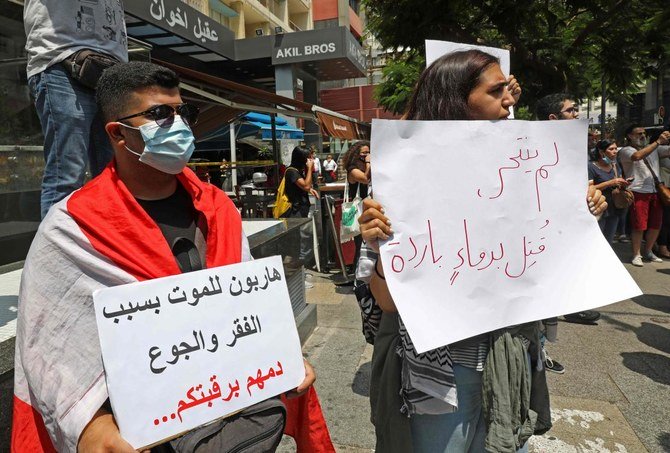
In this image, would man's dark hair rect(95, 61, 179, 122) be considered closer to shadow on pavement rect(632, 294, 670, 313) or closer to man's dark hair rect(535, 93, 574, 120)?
→ man's dark hair rect(535, 93, 574, 120)

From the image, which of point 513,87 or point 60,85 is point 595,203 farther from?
point 60,85

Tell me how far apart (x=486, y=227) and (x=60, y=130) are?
2.00 meters

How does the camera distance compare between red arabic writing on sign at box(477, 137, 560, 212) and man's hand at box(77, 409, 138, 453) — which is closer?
man's hand at box(77, 409, 138, 453)

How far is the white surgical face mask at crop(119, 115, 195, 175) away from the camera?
1475 millimetres

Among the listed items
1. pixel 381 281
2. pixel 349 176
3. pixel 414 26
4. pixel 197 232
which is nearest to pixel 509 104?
pixel 381 281

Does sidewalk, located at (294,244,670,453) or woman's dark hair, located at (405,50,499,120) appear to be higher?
woman's dark hair, located at (405,50,499,120)

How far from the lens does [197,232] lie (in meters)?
1.51

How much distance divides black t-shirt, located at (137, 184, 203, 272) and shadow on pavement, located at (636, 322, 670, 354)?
4.33 metres

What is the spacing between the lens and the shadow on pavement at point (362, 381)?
11.1ft

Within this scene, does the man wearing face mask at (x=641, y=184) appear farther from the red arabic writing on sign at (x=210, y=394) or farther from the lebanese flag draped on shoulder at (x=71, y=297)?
the lebanese flag draped on shoulder at (x=71, y=297)

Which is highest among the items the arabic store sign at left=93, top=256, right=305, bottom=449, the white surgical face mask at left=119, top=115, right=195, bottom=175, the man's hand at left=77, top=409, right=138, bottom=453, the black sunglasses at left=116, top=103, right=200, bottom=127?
the black sunglasses at left=116, top=103, right=200, bottom=127

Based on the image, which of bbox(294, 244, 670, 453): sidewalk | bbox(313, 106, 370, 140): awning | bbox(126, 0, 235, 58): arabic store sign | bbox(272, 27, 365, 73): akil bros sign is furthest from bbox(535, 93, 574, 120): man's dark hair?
bbox(272, 27, 365, 73): akil bros sign

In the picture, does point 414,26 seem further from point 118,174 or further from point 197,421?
point 197,421

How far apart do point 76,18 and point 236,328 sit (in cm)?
186
